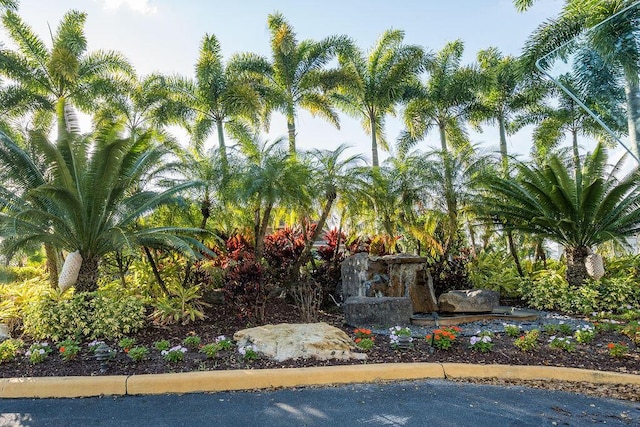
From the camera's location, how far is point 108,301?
21.6 ft

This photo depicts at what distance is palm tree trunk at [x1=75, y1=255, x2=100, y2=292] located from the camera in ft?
22.9

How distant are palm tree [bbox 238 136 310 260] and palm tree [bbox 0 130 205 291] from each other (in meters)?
1.33

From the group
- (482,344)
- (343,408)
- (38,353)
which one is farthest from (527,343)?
(38,353)

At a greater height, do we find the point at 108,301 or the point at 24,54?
the point at 24,54

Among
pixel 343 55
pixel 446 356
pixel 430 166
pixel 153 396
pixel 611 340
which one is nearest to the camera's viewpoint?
pixel 153 396

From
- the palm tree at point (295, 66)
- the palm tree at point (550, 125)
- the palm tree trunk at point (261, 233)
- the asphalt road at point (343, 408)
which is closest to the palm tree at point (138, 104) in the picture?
the palm tree at point (295, 66)

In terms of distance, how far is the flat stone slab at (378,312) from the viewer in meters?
7.09

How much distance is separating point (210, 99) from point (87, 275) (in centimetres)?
987

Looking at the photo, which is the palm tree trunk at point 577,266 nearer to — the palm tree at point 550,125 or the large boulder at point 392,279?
the large boulder at point 392,279

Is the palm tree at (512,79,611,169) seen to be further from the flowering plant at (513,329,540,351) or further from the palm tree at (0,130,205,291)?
the palm tree at (0,130,205,291)

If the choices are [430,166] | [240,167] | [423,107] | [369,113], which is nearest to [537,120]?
[423,107]

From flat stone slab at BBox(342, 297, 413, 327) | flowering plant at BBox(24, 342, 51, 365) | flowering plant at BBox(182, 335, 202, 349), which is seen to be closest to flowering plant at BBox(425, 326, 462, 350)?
flat stone slab at BBox(342, 297, 413, 327)

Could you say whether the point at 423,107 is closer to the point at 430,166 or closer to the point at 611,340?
the point at 430,166

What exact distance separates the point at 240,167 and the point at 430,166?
5.07 m
